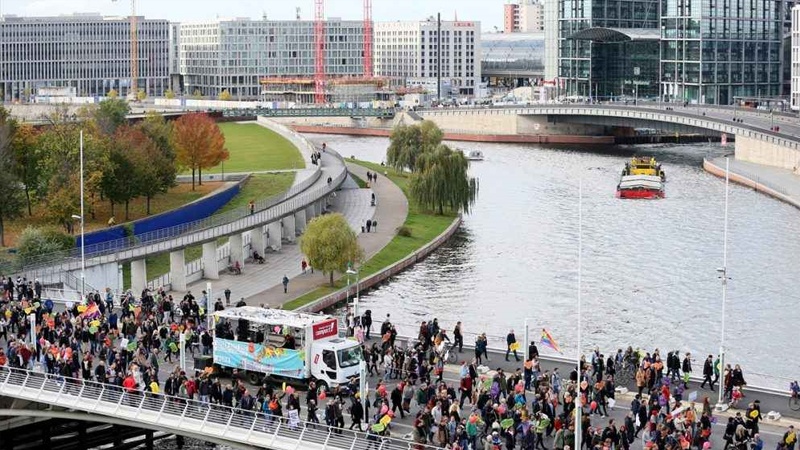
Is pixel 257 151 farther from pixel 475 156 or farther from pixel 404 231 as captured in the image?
pixel 404 231

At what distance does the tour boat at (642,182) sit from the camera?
11081cm

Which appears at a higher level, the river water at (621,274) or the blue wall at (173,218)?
the blue wall at (173,218)

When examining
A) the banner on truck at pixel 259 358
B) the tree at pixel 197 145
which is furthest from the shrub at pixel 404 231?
the banner on truck at pixel 259 358

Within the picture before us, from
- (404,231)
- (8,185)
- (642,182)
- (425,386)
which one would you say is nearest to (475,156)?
(642,182)

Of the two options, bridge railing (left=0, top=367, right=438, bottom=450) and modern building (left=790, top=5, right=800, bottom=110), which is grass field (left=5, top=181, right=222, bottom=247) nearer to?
bridge railing (left=0, top=367, right=438, bottom=450)

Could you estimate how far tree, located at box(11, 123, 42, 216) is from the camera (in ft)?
286

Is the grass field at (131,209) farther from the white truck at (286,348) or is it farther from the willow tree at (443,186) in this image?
the white truck at (286,348)

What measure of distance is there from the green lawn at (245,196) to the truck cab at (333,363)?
30934 millimetres

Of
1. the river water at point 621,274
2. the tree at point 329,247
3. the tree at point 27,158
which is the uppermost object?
the tree at point 27,158

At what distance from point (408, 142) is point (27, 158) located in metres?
43.6

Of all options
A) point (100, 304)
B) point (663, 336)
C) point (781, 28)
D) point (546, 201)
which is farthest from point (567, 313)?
point (781, 28)

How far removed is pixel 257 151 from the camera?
13625cm

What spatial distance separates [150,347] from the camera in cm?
4594

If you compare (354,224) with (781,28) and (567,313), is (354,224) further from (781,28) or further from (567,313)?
(781,28)
